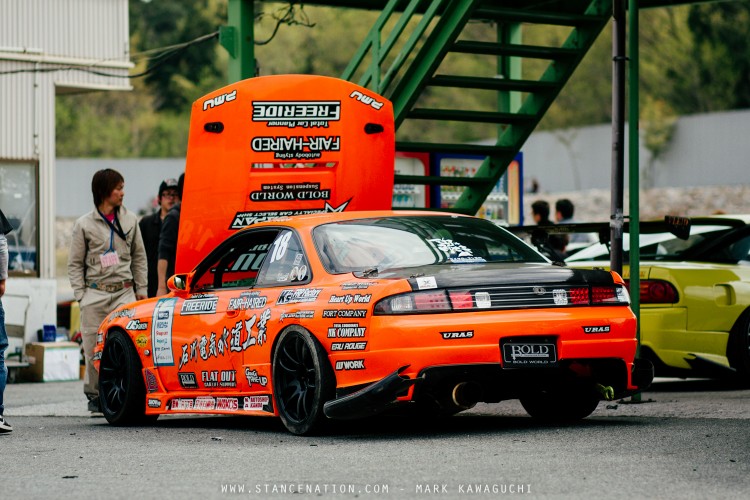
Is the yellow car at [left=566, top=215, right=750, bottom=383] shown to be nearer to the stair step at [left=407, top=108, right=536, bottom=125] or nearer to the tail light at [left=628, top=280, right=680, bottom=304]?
the tail light at [left=628, top=280, right=680, bottom=304]

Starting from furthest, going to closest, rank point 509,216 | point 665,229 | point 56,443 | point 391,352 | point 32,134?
point 32,134, point 509,216, point 665,229, point 56,443, point 391,352

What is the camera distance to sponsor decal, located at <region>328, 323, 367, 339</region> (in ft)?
25.1

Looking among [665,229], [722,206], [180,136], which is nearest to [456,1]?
[665,229]

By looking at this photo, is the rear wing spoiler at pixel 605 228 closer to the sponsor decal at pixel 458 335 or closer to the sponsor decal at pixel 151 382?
the sponsor decal at pixel 151 382

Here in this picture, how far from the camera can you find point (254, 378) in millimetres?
8555

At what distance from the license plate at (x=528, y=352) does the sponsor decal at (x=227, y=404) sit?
1.99 meters

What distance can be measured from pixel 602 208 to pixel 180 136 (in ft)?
132

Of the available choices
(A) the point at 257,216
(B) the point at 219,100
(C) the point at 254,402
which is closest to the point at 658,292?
(A) the point at 257,216

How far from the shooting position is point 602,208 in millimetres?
49031

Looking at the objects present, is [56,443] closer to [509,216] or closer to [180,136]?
[509,216]

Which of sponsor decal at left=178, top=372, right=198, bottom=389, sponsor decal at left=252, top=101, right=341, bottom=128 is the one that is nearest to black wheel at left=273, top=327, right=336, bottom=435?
sponsor decal at left=178, top=372, right=198, bottom=389

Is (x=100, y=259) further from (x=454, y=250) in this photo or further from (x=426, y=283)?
(x=426, y=283)

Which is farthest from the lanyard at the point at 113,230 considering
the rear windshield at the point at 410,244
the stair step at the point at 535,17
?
the stair step at the point at 535,17

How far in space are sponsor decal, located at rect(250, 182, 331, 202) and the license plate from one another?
377 centimetres
